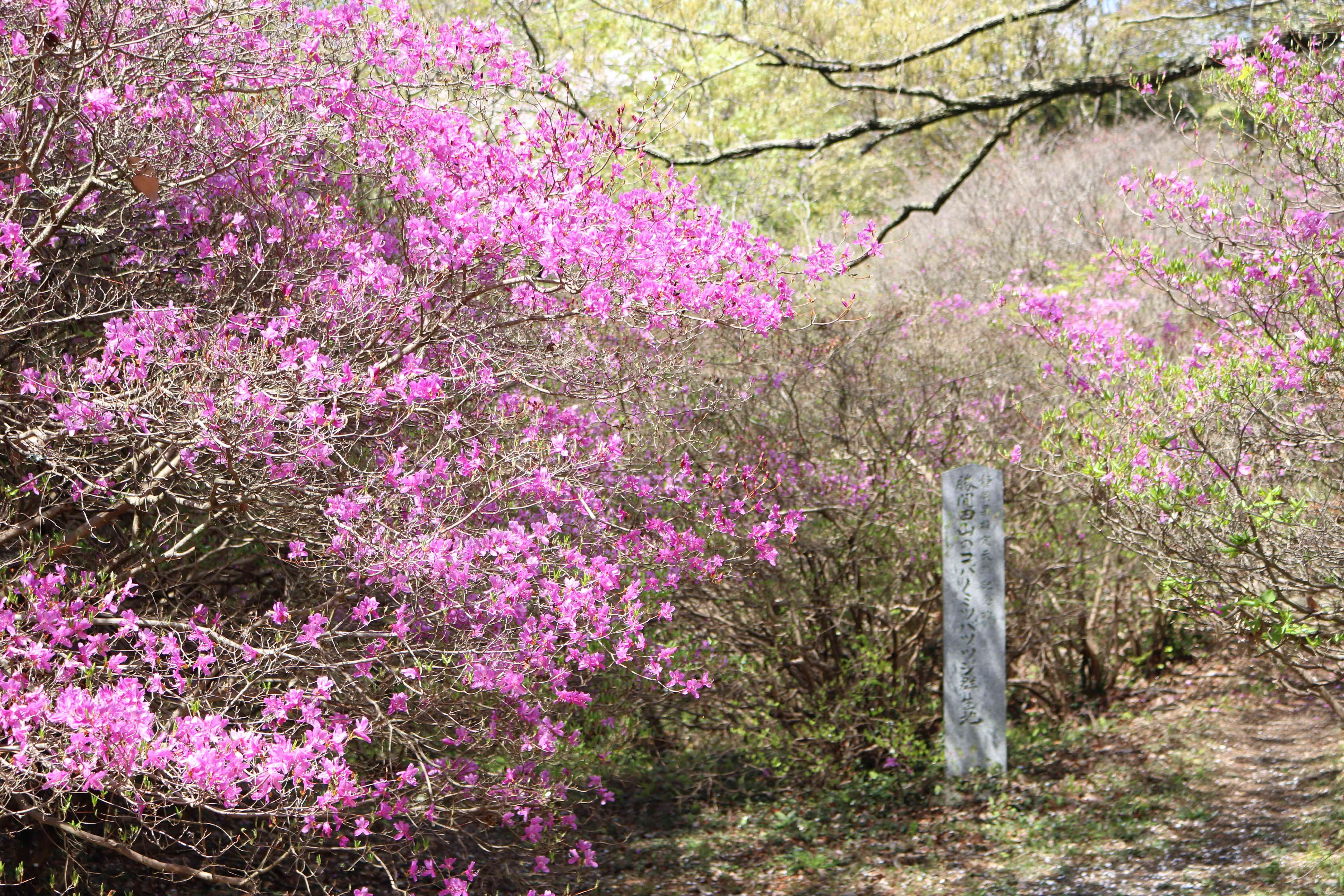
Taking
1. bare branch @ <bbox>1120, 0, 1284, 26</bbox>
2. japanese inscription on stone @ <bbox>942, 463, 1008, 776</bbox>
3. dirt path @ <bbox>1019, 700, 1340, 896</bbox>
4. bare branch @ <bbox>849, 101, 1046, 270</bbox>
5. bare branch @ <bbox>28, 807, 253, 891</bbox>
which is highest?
bare branch @ <bbox>1120, 0, 1284, 26</bbox>

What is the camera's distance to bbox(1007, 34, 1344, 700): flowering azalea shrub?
393 centimetres

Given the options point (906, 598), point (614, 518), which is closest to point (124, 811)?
point (614, 518)

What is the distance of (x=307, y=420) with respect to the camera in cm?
302

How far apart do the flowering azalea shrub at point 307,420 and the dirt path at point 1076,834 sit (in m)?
1.70

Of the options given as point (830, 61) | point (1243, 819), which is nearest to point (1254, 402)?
point (1243, 819)

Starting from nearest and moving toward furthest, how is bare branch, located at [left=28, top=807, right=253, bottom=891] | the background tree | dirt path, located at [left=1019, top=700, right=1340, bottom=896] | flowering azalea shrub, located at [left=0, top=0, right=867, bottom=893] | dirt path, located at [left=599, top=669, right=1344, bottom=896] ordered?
flowering azalea shrub, located at [left=0, top=0, right=867, bottom=893]
bare branch, located at [left=28, top=807, right=253, bottom=891]
dirt path, located at [left=1019, top=700, right=1340, bottom=896]
dirt path, located at [left=599, top=669, right=1344, bottom=896]
the background tree

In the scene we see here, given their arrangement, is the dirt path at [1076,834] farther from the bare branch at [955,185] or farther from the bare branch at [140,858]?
the bare branch at [955,185]

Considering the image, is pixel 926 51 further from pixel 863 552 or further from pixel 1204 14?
pixel 863 552

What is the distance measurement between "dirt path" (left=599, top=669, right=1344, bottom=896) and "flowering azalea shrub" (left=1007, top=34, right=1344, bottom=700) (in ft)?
3.99

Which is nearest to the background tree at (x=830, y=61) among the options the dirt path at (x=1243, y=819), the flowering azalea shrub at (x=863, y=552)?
the flowering azalea shrub at (x=863, y=552)

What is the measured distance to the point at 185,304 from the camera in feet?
12.3

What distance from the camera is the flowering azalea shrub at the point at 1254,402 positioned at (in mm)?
3928

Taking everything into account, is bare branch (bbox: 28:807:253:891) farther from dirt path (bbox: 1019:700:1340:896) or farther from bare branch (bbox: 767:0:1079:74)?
bare branch (bbox: 767:0:1079:74)

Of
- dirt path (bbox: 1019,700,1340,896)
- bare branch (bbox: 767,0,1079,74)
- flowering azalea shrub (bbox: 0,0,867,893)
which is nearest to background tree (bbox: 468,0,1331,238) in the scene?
bare branch (bbox: 767,0,1079,74)
